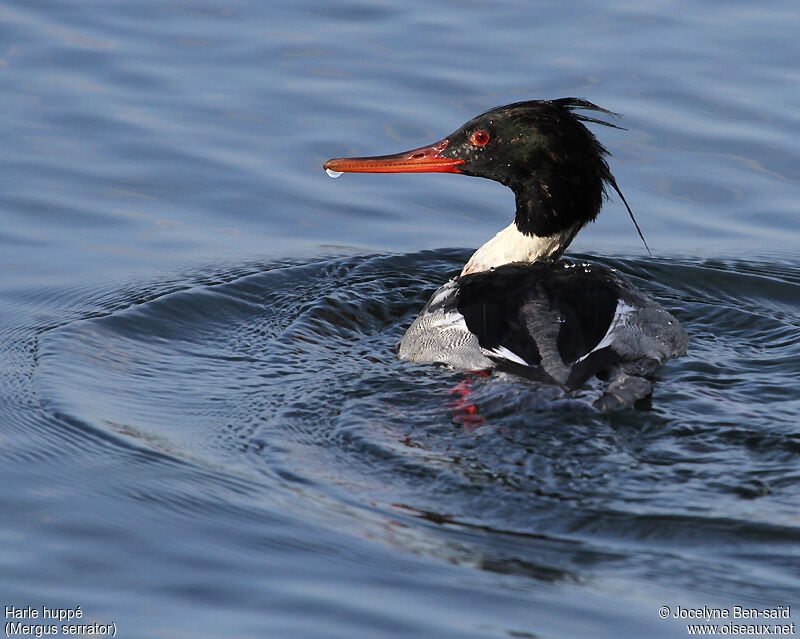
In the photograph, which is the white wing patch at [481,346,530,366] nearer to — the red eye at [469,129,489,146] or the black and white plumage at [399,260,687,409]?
the black and white plumage at [399,260,687,409]

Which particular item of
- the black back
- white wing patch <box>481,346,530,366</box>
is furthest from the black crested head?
white wing patch <box>481,346,530,366</box>

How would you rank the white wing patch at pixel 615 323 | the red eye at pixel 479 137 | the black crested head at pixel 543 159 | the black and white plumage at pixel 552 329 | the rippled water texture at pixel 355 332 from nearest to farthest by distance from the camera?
the rippled water texture at pixel 355 332 < the black and white plumage at pixel 552 329 < the white wing patch at pixel 615 323 < the black crested head at pixel 543 159 < the red eye at pixel 479 137

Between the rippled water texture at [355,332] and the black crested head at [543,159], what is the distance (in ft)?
3.15

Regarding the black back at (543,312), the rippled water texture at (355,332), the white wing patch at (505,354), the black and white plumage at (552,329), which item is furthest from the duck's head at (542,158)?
the white wing patch at (505,354)

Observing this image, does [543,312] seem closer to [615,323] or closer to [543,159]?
[615,323]

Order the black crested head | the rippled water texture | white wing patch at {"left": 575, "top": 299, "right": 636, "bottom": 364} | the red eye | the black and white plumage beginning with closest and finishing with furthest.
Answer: the rippled water texture
the black and white plumage
white wing patch at {"left": 575, "top": 299, "right": 636, "bottom": 364}
the black crested head
the red eye

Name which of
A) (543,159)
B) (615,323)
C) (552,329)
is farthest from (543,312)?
(543,159)

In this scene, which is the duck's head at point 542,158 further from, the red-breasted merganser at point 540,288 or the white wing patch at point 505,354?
the white wing patch at point 505,354

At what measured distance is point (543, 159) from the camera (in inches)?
291

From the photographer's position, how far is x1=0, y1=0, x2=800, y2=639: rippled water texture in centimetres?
456

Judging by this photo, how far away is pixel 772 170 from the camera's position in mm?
9664

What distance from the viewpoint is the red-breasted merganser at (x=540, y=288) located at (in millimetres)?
6348

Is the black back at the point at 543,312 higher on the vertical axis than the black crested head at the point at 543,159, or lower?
lower

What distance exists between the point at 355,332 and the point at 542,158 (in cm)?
151
